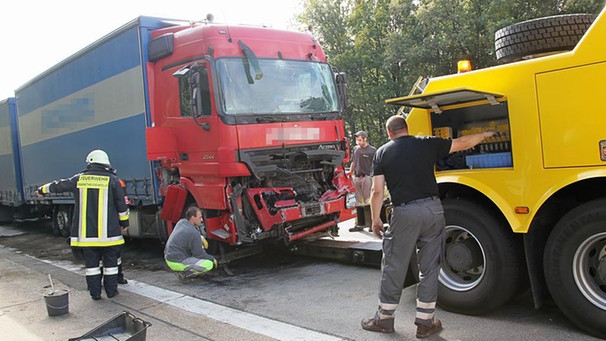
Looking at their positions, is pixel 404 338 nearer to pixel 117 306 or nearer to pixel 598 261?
pixel 598 261

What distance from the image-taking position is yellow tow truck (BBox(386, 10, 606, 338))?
3469 millimetres

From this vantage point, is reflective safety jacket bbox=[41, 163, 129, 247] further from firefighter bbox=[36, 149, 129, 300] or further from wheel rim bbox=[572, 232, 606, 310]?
wheel rim bbox=[572, 232, 606, 310]

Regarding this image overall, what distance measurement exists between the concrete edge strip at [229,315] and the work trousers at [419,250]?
620 millimetres

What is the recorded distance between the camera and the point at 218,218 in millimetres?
6523

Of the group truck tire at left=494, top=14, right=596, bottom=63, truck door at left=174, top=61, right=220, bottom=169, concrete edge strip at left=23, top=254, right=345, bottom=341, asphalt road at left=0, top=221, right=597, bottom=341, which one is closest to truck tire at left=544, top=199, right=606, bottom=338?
asphalt road at left=0, top=221, right=597, bottom=341

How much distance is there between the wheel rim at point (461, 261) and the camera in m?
4.20

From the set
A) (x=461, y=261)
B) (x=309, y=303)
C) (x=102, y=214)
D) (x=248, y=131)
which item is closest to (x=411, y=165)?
(x=461, y=261)

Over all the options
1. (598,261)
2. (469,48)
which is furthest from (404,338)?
(469,48)

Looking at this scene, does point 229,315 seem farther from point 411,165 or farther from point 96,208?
point 411,165

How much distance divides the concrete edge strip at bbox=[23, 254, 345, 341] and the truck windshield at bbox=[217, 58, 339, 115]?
7.65 ft

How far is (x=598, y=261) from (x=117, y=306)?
4.60 m

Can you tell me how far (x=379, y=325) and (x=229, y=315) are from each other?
1.56m

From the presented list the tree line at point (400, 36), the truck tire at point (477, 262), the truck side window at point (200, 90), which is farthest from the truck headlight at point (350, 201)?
the tree line at point (400, 36)

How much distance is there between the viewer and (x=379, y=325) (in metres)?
3.98
